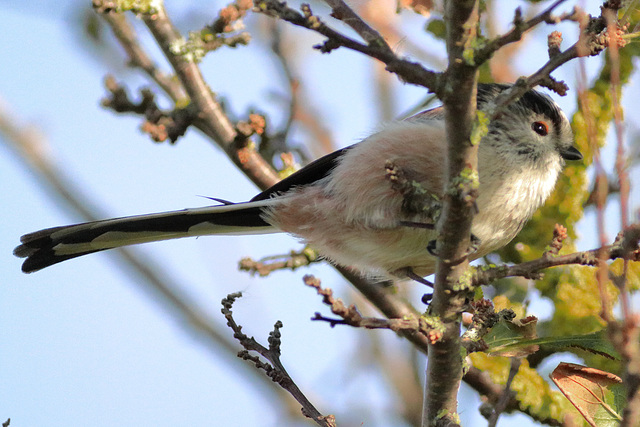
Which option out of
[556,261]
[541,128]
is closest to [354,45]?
[556,261]

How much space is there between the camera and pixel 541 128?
3.07m

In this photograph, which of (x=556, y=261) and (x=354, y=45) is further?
(x=556, y=261)

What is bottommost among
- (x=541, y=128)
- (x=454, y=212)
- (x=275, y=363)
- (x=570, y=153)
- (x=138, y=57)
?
(x=275, y=363)

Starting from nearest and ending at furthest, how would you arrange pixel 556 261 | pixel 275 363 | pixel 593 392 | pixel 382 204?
pixel 556 261 → pixel 593 392 → pixel 275 363 → pixel 382 204

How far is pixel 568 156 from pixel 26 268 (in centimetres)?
262

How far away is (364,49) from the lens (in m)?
1.59


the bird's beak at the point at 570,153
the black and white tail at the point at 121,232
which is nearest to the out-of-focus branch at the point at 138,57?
the black and white tail at the point at 121,232

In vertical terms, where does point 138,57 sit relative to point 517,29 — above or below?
above

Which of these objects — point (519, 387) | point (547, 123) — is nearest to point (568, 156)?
point (547, 123)

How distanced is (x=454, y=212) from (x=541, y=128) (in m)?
1.47

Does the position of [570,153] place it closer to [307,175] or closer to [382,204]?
[382,204]

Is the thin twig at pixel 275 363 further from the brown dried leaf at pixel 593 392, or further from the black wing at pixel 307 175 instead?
the black wing at pixel 307 175

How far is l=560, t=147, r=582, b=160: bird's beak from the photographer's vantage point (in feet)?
10.4

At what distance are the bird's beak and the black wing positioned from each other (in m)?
1.05
